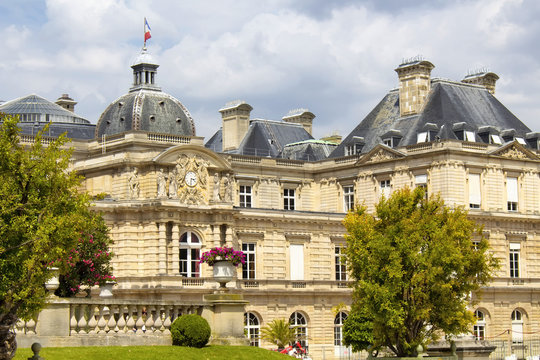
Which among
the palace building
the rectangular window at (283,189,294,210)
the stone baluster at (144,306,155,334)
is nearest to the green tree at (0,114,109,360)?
the stone baluster at (144,306,155,334)

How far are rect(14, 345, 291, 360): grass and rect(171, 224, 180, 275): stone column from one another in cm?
2817

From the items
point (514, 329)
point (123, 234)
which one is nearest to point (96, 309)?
point (123, 234)

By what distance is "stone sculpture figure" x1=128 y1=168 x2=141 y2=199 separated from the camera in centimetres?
6238

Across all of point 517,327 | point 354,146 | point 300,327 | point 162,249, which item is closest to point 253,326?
point 300,327

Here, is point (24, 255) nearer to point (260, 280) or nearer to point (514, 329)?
point (260, 280)

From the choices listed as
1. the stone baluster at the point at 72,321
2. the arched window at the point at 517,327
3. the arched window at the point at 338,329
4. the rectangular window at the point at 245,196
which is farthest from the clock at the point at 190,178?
the stone baluster at the point at 72,321

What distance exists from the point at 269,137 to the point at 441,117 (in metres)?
14.3

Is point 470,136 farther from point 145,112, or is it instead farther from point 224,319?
point 224,319

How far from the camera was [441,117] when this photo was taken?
74188 mm

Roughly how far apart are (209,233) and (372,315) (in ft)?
71.8

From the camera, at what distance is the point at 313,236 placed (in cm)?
6781

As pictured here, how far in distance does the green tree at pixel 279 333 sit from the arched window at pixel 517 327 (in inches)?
684

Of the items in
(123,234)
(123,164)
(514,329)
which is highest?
(123,164)

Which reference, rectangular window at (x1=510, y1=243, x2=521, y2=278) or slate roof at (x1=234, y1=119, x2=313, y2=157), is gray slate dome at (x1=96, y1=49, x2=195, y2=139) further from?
rectangular window at (x1=510, y1=243, x2=521, y2=278)
